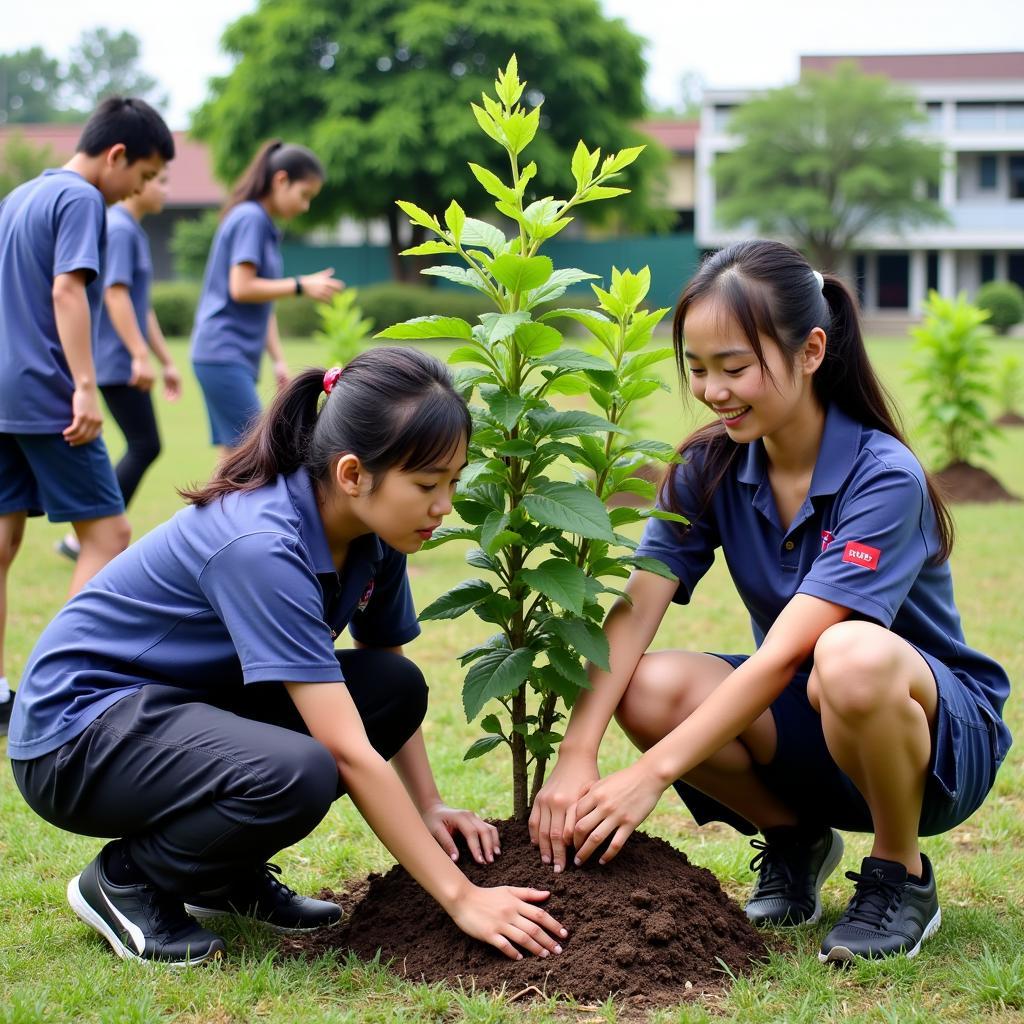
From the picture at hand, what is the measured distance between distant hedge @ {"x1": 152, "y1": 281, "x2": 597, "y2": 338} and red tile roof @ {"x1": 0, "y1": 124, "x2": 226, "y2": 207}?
14533 mm

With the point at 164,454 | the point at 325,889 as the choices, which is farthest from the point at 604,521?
the point at 164,454

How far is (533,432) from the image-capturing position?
263 centimetres

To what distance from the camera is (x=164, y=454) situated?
12453 millimetres

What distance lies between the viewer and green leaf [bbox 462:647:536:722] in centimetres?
261

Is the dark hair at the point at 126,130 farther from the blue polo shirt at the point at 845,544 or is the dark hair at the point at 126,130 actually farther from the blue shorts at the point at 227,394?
the blue polo shirt at the point at 845,544

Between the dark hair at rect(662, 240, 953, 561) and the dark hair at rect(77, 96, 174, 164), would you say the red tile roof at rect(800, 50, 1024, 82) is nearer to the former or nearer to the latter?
the dark hair at rect(77, 96, 174, 164)

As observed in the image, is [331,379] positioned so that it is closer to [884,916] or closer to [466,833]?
[466,833]

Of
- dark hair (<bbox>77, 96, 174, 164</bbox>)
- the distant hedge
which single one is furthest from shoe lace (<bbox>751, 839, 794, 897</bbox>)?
the distant hedge

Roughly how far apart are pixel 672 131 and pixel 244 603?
4898 cm

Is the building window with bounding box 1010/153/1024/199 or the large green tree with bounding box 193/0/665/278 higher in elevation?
the large green tree with bounding box 193/0/665/278

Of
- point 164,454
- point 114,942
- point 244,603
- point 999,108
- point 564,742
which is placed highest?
point 999,108

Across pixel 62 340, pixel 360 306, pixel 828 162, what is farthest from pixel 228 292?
pixel 828 162

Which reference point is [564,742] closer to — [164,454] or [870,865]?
[870,865]

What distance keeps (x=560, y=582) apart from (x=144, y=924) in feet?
3.50
